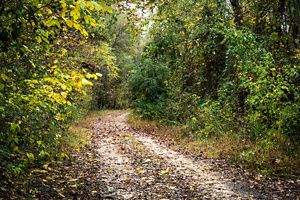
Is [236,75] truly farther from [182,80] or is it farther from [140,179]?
[140,179]

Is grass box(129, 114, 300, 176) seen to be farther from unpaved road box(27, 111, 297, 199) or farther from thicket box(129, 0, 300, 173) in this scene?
unpaved road box(27, 111, 297, 199)

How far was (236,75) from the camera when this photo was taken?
11.6m

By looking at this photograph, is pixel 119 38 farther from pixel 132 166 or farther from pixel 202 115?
pixel 132 166

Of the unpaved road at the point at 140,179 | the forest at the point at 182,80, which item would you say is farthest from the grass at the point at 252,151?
the unpaved road at the point at 140,179

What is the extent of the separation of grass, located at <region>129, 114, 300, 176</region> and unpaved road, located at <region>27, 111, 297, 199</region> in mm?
767

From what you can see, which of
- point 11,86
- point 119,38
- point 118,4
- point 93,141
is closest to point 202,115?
point 93,141

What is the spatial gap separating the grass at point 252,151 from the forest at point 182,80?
32mm

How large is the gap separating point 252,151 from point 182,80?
27.2 ft

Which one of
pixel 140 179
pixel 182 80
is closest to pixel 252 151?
pixel 140 179

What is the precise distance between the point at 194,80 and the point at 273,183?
29.7ft

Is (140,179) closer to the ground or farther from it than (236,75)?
closer to the ground

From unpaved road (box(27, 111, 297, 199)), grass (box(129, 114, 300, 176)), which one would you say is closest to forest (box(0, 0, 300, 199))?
grass (box(129, 114, 300, 176))

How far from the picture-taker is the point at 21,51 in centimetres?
424

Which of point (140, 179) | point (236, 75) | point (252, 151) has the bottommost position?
point (140, 179)
